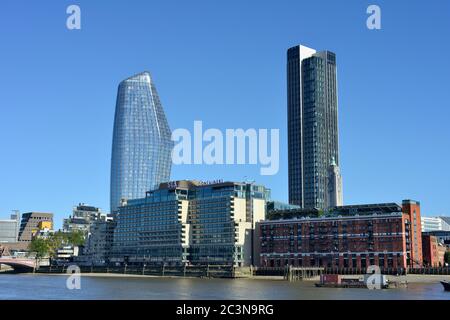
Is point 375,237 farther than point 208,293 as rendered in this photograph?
Yes

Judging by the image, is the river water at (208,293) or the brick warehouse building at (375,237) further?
the brick warehouse building at (375,237)

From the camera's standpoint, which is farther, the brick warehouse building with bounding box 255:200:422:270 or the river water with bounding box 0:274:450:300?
the brick warehouse building with bounding box 255:200:422:270

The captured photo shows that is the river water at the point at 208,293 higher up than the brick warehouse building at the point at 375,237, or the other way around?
the brick warehouse building at the point at 375,237

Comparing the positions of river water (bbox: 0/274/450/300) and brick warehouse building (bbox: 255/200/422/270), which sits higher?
brick warehouse building (bbox: 255/200/422/270)

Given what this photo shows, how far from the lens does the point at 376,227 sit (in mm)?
187250

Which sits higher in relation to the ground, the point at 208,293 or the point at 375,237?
the point at 375,237
